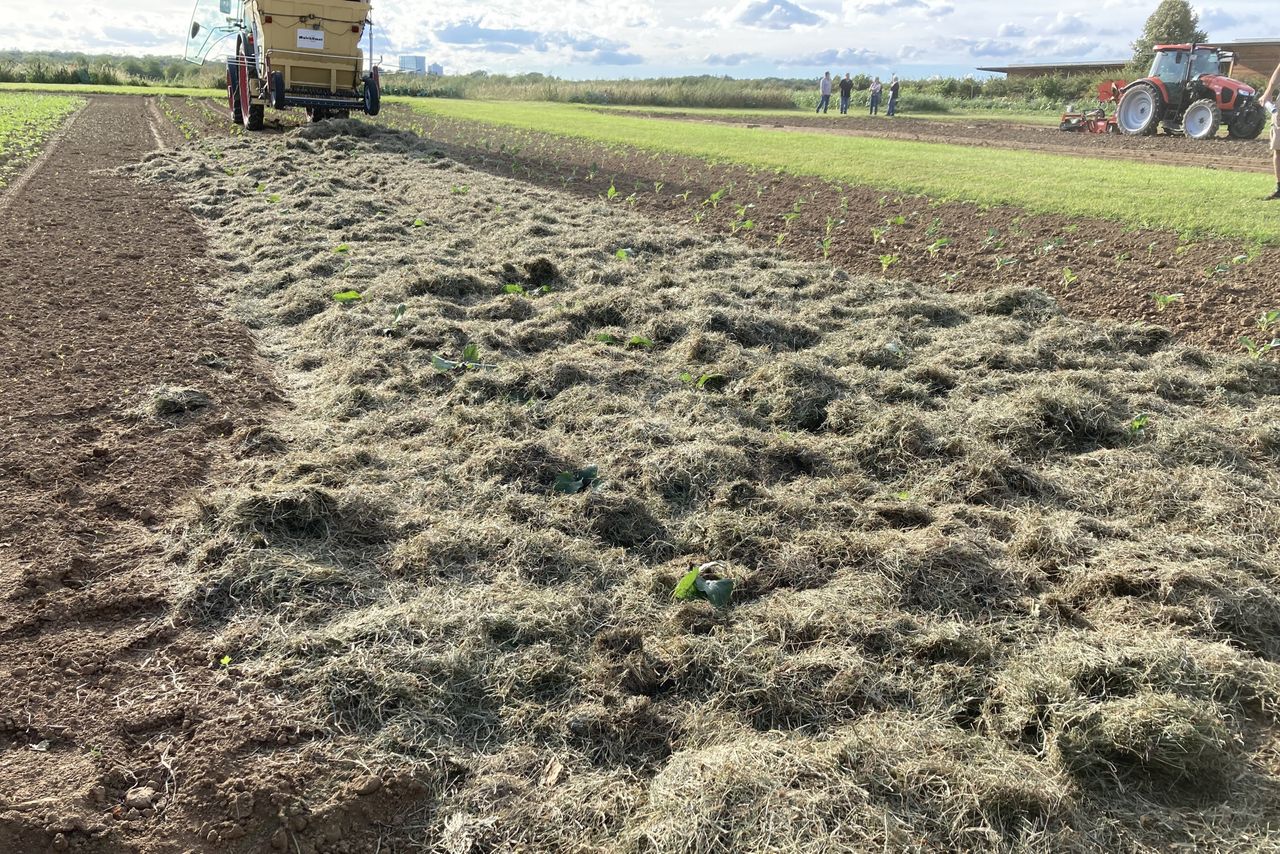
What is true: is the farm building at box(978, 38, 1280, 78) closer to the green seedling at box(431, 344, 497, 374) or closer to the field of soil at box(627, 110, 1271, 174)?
the field of soil at box(627, 110, 1271, 174)

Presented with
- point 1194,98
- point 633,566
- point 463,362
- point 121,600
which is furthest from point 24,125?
point 1194,98

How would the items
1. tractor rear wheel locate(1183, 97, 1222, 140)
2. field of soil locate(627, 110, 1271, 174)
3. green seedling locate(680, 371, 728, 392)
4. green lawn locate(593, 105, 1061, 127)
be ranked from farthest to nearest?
1. green lawn locate(593, 105, 1061, 127)
2. tractor rear wheel locate(1183, 97, 1222, 140)
3. field of soil locate(627, 110, 1271, 174)
4. green seedling locate(680, 371, 728, 392)

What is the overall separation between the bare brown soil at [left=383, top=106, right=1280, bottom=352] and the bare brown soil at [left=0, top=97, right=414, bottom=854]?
665 cm

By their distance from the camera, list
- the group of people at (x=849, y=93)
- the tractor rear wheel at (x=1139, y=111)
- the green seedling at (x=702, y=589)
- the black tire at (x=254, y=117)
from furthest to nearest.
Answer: the group of people at (x=849, y=93) → the tractor rear wheel at (x=1139, y=111) → the black tire at (x=254, y=117) → the green seedling at (x=702, y=589)

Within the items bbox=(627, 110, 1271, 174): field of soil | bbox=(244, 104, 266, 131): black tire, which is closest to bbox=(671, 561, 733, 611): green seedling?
bbox=(627, 110, 1271, 174): field of soil

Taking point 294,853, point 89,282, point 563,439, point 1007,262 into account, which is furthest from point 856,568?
point 89,282

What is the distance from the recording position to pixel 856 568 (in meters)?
3.58

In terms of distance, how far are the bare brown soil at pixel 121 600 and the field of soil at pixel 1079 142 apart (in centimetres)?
1354

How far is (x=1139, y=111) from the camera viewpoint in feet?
82.6

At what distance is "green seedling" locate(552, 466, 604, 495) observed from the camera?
4.18 metres

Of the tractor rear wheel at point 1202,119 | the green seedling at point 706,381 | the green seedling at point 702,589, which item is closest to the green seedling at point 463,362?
the green seedling at point 706,381

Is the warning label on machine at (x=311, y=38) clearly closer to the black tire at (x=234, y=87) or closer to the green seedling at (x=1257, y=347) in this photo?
the black tire at (x=234, y=87)

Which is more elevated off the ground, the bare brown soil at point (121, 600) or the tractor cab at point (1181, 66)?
the tractor cab at point (1181, 66)

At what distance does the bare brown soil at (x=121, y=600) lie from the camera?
2.40 m
